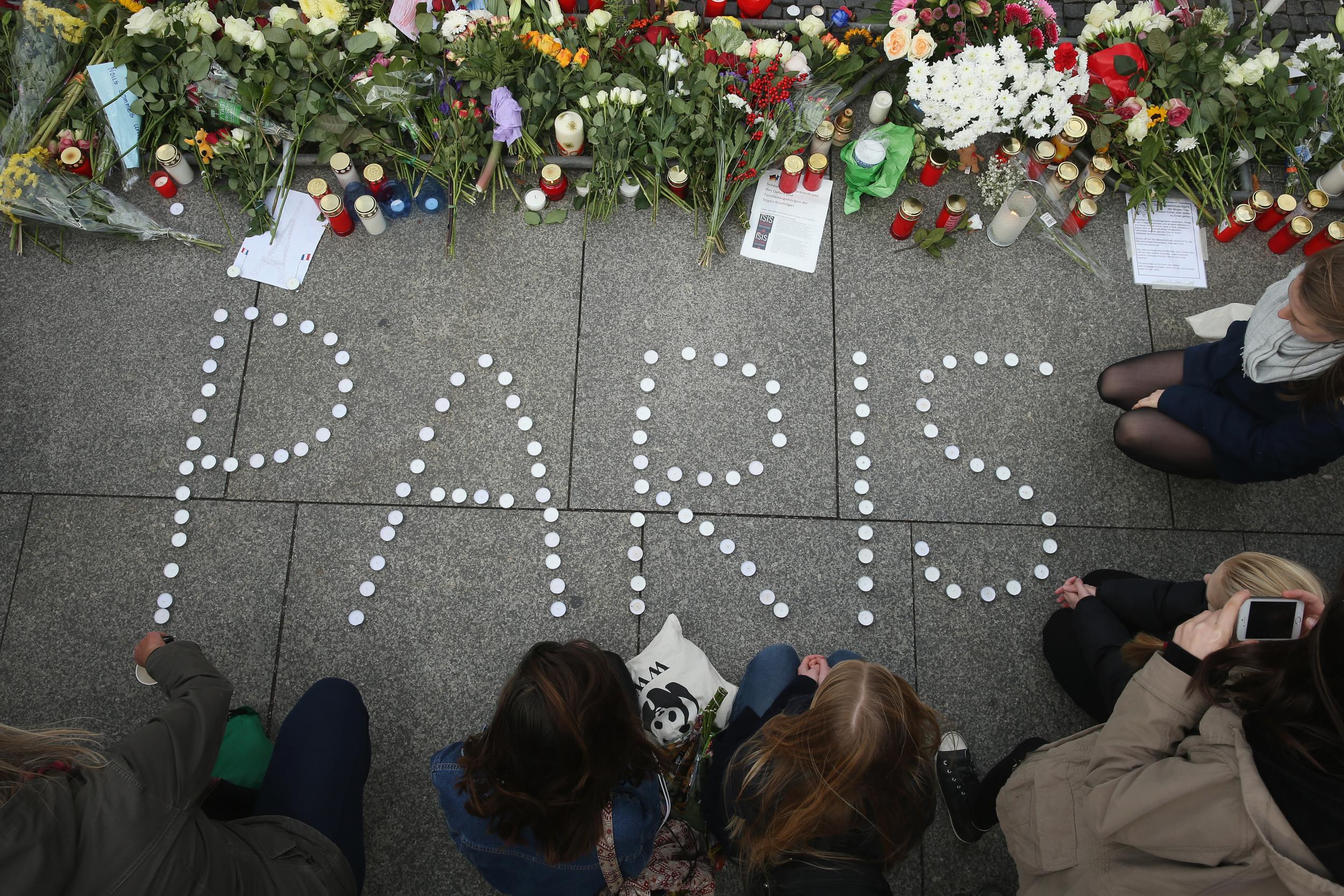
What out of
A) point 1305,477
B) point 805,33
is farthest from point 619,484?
point 1305,477

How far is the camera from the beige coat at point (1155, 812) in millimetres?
1269

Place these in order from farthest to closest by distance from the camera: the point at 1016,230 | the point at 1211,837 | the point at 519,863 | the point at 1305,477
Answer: the point at 1016,230, the point at 1305,477, the point at 519,863, the point at 1211,837

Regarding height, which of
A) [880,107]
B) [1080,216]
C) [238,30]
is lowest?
[1080,216]

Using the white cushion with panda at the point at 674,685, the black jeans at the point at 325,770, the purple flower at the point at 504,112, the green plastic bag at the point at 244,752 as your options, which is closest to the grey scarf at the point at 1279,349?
the white cushion with panda at the point at 674,685

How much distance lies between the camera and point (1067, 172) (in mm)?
2676

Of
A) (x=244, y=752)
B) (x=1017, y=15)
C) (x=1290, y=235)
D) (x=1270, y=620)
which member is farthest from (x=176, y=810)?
(x=1290, y=235)

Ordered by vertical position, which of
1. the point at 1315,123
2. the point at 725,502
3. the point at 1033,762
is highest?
the point at 1315,123

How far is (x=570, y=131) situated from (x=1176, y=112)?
2.13m

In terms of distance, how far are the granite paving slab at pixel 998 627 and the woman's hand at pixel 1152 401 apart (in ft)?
1.42

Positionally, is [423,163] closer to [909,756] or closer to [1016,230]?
[1016,230]

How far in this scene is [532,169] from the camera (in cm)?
290

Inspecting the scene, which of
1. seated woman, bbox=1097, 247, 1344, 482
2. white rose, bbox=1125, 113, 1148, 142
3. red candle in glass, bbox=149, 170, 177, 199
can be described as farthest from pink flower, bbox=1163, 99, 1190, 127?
red candle in glass, bbox=149, 170, 177, 199

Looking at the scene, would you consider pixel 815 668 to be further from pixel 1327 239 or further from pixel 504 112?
pixel 1327 239

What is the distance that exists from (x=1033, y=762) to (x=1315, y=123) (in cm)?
269
